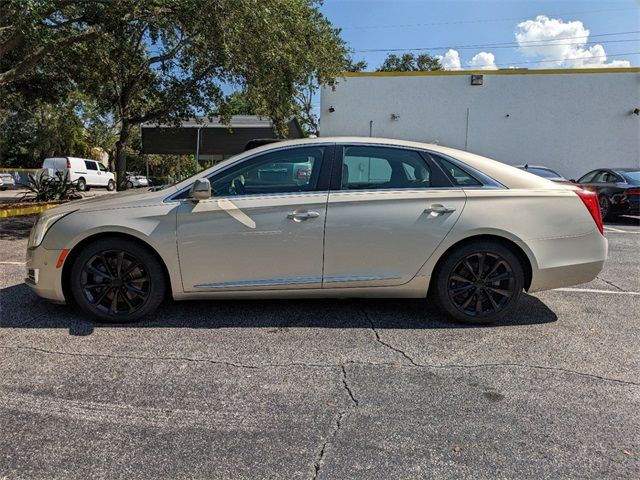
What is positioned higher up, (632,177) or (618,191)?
(632,177)

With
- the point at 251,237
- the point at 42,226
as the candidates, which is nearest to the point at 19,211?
the point at 42,226

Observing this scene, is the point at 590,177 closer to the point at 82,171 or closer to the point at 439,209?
the point at 439,209

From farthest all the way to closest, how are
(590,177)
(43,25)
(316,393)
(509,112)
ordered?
(509,112)
(590,177)
(43,25)
(316,393)

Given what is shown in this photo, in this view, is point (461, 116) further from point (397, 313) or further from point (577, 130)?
point (397, 313)

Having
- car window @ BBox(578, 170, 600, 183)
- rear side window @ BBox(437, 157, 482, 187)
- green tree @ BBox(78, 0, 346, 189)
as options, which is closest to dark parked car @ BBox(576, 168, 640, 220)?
car window @ BBox(578, 170, 600, 183)

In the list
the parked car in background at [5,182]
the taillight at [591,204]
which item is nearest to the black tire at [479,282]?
the taillight at [591,204]

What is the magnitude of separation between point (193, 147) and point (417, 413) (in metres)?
21.7

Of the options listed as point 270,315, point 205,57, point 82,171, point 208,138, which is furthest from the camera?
point 82,171

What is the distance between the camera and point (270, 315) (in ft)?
13.9

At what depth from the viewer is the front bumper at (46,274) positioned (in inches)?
152

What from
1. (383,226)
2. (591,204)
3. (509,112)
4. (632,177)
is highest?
(509,112)

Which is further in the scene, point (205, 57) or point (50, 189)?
point (50, 189)

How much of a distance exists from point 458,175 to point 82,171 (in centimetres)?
3020

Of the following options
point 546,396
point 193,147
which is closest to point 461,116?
point 193,147
